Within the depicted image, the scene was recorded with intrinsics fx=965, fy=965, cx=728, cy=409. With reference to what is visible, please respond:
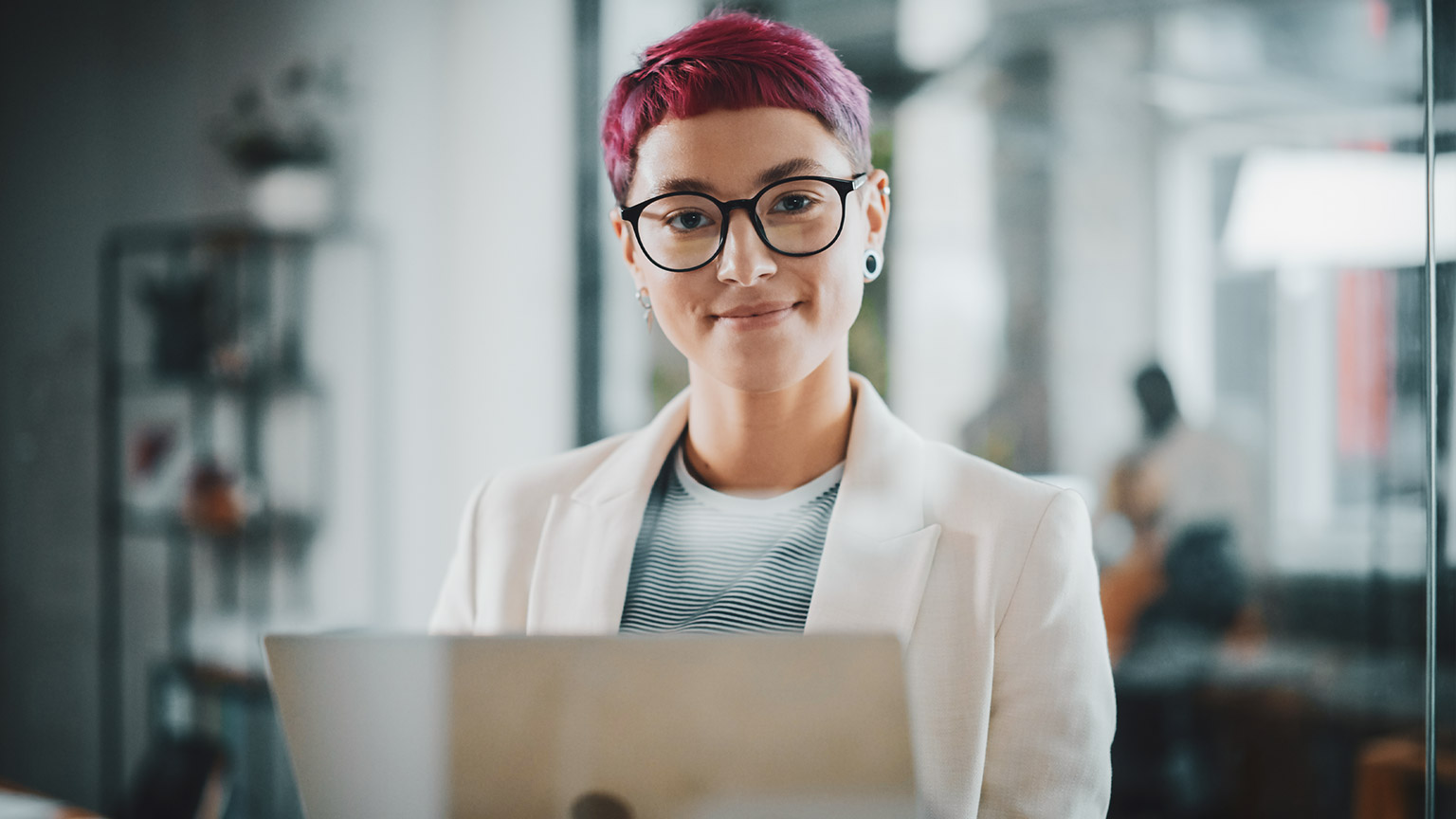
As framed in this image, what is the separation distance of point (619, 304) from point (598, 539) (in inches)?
24.6

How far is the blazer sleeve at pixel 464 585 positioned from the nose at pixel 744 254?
1.61ft

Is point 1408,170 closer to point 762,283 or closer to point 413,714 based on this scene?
point 762,283

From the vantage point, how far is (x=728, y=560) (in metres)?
1.13

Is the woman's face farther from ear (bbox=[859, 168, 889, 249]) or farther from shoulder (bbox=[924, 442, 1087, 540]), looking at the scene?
shoulder (bbox=[924, 442, 1087, 540])

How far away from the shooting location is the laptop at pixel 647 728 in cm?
78

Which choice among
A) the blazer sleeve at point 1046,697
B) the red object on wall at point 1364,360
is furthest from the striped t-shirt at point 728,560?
the red object on wall at point 1364,360

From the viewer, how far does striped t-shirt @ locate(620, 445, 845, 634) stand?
1.09 m

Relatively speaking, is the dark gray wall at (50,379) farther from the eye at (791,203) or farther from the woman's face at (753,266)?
the eye at (791,203)

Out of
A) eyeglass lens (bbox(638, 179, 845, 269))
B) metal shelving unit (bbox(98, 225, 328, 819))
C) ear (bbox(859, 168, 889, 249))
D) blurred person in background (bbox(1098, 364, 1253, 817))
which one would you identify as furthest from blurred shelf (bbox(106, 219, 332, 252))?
blurred person in background (bbox(1098, 364, 1253, 817))

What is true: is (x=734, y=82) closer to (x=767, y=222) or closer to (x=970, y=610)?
(x=767, y=222)

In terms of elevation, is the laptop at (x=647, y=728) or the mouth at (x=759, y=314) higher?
the mouth at (x=759, y=314)

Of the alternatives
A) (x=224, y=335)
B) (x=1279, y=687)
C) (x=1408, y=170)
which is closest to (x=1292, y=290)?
(x=1408, y=170)

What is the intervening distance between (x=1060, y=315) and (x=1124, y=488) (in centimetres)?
35

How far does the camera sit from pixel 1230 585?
6.18ft
